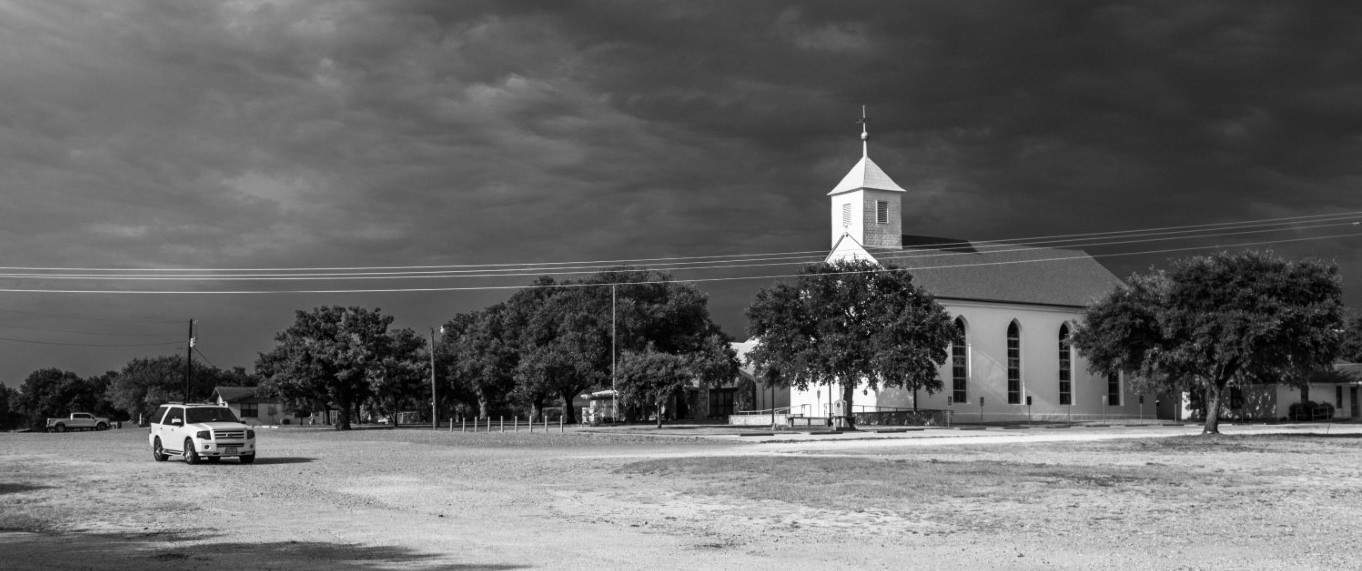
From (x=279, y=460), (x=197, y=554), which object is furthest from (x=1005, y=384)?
(x=197, y=554)

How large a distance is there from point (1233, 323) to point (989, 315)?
41716mm

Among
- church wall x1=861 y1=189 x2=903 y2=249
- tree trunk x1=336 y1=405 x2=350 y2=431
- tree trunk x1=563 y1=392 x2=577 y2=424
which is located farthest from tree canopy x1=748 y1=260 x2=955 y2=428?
tree trunk x1=336 y1=405 x2=350 y2=431

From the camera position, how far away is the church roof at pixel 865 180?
9044cm

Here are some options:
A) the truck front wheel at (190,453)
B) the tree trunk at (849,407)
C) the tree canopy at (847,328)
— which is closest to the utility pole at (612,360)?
the tree canopy at (847,328)

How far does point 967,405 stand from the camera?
84.9m

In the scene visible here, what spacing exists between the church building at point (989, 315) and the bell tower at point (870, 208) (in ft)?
0.25

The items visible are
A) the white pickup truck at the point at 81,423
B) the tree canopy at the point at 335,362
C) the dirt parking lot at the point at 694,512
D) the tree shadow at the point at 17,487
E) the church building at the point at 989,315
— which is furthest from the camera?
the white pickup truck at the point at 81,423

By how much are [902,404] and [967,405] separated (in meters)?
6.50

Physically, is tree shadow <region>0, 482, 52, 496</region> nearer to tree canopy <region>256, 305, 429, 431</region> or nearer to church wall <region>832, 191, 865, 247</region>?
tree canopy <region>256, 305, 429, 431</region>

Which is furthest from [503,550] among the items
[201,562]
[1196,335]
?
[1196,335]

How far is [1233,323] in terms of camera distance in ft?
151

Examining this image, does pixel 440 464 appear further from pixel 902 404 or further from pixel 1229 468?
pixel 902 404

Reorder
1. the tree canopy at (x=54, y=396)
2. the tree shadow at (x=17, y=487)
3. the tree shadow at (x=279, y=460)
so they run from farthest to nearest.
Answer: the tree canopy at (x=54, y=396)
the tree shadow at (x=279, y=460)
the tree shadow at (x=17, y=487)

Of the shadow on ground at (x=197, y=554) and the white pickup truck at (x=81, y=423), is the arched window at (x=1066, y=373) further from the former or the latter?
the shadow on ground at (x=197, y=554)
